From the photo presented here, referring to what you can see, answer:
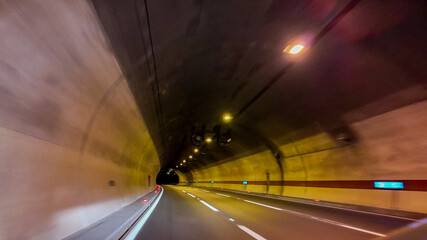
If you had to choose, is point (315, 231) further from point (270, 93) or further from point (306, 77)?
point (270, 93)

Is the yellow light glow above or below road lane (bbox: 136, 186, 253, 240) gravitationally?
above

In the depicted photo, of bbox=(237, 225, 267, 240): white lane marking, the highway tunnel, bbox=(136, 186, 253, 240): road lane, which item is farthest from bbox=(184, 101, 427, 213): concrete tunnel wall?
bbox=(136, 186, 253, 240): road lane

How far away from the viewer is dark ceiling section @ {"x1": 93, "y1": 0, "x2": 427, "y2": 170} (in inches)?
257

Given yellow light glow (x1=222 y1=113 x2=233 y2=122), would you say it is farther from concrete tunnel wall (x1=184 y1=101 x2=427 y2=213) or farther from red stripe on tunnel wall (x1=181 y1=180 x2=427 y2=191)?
red stripe on tunnel wall (x1=181 y1=180 x2=427 y2=191)

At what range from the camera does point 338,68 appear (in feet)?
31.5

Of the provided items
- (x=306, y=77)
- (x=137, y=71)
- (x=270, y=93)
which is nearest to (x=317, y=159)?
(x=270, y=93)

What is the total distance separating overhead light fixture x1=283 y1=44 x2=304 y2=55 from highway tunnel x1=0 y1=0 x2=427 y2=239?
6cm

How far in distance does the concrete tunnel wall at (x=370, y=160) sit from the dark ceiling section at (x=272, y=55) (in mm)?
701

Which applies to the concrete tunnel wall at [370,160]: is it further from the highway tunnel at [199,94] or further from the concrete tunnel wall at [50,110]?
the concrete tunnel wall at [50,110]

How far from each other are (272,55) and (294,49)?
0.72 meters

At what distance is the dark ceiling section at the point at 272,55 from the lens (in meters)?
6.52

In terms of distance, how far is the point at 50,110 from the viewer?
17.8ft

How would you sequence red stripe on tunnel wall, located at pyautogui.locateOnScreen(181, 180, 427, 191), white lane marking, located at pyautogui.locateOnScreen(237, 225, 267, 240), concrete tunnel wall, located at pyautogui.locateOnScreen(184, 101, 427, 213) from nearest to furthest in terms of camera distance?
white lane marking, located at pyautogui.locateOnScreen(237, 225, 267, 240), concrete tunnel wall, located at pyautogui.locateOnScreen(184, 101, 427, 213), red stripe on tunnel wall, located at pyautogui.locateOnScreen(181, 180, 427, 191)

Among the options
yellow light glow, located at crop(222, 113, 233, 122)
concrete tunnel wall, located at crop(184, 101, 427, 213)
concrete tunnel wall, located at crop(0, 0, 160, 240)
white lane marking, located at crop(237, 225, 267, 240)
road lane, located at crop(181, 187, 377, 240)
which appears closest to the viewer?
concrete tunnel wall, located at crop(0, 0, 160, 240)
